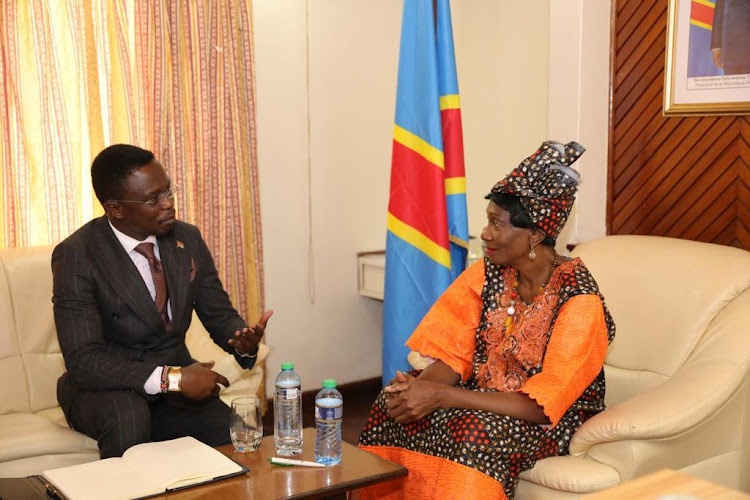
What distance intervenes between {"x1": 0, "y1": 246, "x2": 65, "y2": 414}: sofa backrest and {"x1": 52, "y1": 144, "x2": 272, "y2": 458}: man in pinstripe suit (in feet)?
0.67

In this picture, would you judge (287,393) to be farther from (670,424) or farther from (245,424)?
(670,424)

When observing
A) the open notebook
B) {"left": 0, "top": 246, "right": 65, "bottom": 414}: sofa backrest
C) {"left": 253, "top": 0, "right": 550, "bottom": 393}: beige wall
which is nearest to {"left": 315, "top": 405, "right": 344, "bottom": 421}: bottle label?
the open notebook

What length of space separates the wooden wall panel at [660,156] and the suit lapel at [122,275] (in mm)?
1939

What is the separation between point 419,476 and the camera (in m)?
2.31

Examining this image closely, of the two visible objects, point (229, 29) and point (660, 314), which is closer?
point (660, 314)

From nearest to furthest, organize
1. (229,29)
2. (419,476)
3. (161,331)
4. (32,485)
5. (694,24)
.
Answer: (32,485), (419,476), (161,331), (694,24), (229,29)

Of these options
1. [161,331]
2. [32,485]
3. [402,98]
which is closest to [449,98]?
[402,98]

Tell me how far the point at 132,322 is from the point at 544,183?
1.39m

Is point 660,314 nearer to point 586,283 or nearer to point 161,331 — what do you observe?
point 586,283

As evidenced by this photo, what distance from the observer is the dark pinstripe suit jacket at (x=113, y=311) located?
2459mm

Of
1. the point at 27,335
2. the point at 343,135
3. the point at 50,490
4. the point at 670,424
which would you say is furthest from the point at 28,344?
the point at 670,424

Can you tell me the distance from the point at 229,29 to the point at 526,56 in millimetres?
1580

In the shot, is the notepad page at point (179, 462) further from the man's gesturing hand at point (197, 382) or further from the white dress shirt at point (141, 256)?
the white dress shirt at point (141, 256)

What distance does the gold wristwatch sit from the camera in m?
2.35
